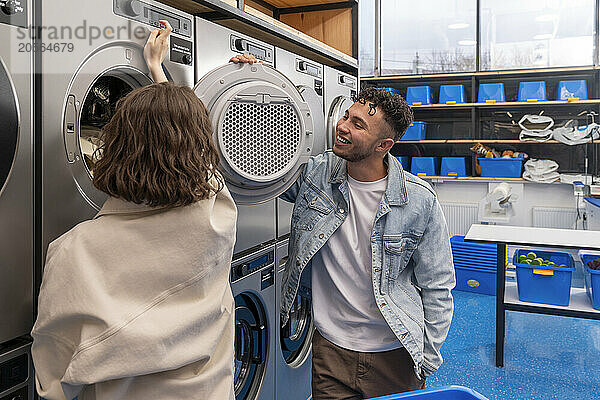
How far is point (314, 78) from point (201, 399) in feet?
5.89

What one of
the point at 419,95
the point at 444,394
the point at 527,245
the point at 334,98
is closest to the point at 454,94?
the point at 419,95

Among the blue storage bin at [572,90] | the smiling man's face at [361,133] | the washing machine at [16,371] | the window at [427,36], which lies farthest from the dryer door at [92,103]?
the window at [427,36]

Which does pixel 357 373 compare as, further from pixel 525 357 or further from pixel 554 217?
pixel 554 217

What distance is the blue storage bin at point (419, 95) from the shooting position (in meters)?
6.51

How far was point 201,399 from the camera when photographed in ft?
4.01

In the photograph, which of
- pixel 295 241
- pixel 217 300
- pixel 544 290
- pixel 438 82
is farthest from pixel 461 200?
pixel 217 300

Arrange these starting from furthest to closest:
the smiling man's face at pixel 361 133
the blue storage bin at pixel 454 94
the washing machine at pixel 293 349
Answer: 1. the blue storage bin at pixel 454 94
2. the washing machine at pixel 293 349
3. the smiling man's face at pixel 361 133

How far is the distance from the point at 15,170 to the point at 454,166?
19.3ft

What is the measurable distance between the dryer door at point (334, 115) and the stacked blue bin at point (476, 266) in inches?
110

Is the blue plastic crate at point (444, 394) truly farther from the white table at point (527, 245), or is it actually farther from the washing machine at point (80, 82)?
the white table at point (527, 245)

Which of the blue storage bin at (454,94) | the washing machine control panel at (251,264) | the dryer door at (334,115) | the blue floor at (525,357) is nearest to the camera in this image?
the washing machine control panel at (251,264)

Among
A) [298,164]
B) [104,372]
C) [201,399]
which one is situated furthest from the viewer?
[298,164]

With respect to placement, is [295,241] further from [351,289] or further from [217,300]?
[217,300]

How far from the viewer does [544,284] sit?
3.69m
